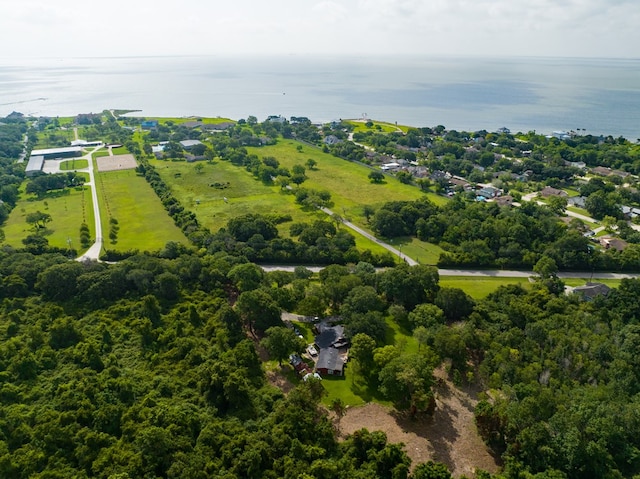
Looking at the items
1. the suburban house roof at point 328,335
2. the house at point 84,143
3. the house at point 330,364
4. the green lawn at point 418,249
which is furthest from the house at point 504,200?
the house at point 84,143

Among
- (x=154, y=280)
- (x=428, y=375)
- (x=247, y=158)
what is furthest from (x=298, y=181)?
(x=428, y=375)

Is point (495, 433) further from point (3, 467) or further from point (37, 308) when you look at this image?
point (37, 308)

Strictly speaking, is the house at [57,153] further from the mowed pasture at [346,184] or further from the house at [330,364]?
the house at [330,364]

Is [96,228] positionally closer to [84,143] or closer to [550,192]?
[84,143]

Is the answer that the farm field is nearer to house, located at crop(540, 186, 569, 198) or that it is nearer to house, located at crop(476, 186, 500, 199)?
house, located at crop(476, 186, 500, 199)

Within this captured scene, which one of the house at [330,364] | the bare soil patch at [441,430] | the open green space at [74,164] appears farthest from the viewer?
the open green space at [74,164]

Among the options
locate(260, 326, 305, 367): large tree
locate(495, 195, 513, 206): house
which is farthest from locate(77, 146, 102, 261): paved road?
locate(495, 195, 513, 206): house
